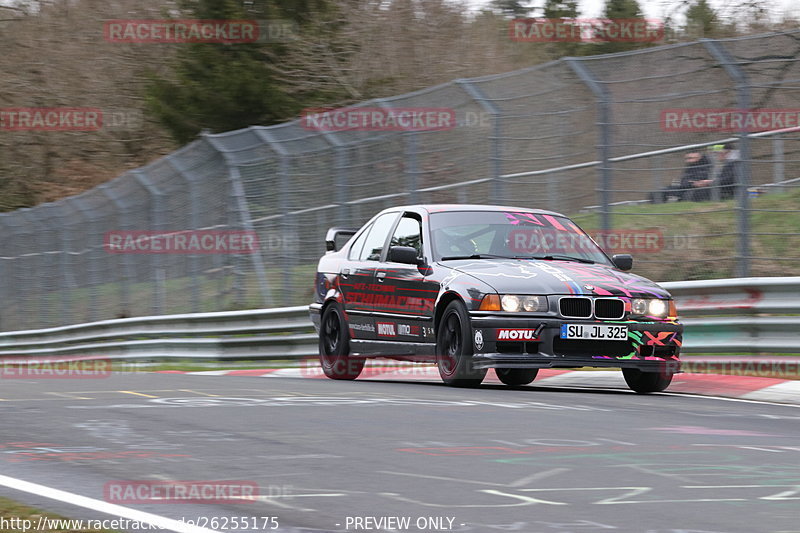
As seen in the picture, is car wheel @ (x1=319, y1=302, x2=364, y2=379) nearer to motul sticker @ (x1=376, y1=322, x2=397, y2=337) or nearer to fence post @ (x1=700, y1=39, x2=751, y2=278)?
motul sticker @ (x1=376, y1=322, x2=397, y2=337)

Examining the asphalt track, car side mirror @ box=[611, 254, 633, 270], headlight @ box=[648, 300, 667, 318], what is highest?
car side mirror @ box=[611, 254, 633, 270]

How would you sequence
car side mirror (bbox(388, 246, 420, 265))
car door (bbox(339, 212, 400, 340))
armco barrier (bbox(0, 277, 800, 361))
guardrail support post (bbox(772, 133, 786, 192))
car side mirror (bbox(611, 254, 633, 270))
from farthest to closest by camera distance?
car door (bbox(339, 212, 400, 340))
guardrail support post (bbox(772, 133, 786, 192))
armco barrier (bbox(0, 277, 800, 361))
car side mirror (bbox(611, 254, 633, 270))
car side mirror (bbox(388, 246, 420, 265))

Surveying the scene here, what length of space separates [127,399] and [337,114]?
8.06 metres

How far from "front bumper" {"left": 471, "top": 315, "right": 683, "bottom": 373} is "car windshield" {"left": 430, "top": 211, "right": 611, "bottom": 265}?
116 centimetres

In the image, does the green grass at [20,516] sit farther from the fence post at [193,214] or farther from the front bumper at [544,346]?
the fence post at [193,214]

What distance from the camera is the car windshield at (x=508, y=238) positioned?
11.0 m

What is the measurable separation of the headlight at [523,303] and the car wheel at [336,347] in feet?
8.95

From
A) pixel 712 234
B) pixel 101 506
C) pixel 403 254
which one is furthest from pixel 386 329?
pixel 101 506

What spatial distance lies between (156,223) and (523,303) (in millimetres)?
12296

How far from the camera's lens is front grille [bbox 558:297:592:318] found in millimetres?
9859

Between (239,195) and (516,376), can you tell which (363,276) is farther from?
(239,195)

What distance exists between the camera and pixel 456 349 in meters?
10.3

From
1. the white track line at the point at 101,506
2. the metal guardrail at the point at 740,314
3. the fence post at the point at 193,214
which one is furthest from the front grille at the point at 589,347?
the fence post at the point at 193,214

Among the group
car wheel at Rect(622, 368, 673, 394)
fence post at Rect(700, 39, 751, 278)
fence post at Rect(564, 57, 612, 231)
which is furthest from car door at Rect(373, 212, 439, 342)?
fence post at Rect(700, 39, 751, 278)
